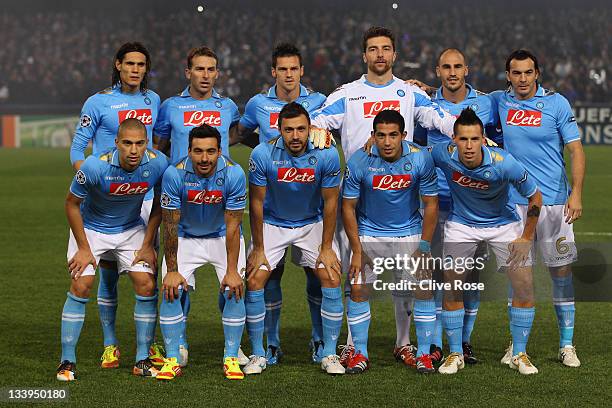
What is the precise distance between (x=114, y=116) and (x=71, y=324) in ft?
5.25

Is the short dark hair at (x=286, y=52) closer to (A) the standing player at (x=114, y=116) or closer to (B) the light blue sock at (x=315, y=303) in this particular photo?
(A) the standing player at (x=114, y=116)

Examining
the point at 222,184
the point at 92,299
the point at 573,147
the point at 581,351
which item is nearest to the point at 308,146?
the point at 222,184

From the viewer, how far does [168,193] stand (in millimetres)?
6711

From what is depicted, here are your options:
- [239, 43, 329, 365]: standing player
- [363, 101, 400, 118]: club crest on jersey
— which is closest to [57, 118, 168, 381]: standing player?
[239, 43, 329, 365]: standing player

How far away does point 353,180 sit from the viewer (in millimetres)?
6957

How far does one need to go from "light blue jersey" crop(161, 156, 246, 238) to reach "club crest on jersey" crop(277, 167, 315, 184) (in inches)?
11.3

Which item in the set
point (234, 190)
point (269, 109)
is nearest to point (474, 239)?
point (234, 190)

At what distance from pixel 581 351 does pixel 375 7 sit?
2981cm

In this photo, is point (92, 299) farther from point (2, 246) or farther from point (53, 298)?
point (2, 246)

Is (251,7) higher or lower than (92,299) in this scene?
higher

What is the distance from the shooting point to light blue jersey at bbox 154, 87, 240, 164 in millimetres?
7473

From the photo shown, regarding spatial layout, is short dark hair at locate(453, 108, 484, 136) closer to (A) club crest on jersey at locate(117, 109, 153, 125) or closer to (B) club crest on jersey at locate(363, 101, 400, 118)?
(B) club crest on jersey at locate(363, 101, 400, 118)

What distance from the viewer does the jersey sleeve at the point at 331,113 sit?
747 cm

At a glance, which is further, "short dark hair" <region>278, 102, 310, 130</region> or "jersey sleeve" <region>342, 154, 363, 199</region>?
"jersey sleeve" <region>342, 154, 363, 199</region>
